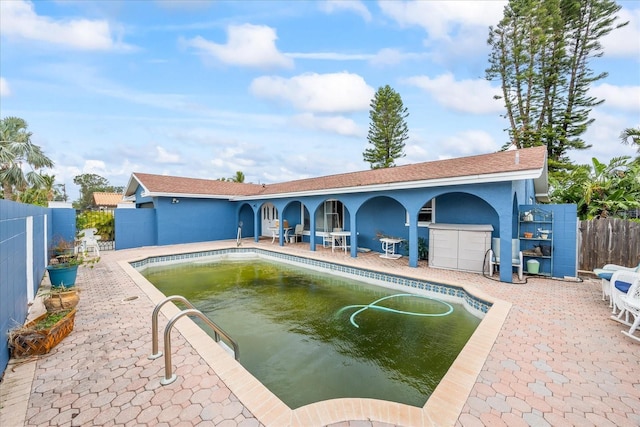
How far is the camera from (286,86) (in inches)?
687

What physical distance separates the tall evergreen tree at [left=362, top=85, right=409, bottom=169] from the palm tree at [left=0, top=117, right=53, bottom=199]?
27.6m

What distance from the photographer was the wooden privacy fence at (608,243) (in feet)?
26.0

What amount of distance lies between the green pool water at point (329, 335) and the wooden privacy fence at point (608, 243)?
5.36 metres

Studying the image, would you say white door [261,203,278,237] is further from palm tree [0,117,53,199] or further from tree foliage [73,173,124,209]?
tree foliage [73,173,124,209]

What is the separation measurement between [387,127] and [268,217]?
1750cm

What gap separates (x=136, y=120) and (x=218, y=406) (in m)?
19.5

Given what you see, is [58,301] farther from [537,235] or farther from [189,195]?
[537,235]

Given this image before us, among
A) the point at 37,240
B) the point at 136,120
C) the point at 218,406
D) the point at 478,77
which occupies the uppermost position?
the point at 478,77

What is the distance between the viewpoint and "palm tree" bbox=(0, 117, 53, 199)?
17.1 m

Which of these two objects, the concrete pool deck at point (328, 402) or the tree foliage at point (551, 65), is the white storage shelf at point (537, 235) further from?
the tree foliage at point (551, 65)

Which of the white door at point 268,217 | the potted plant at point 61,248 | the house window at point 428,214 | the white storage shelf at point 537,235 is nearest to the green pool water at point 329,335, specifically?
the potted plant at point 61,248

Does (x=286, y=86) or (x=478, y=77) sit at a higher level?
(x=478, y=77)

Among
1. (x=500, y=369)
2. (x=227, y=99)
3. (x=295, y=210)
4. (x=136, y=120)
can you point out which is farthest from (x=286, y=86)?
(x=500, y=369)

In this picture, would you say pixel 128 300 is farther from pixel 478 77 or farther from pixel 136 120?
pixel 478 77
